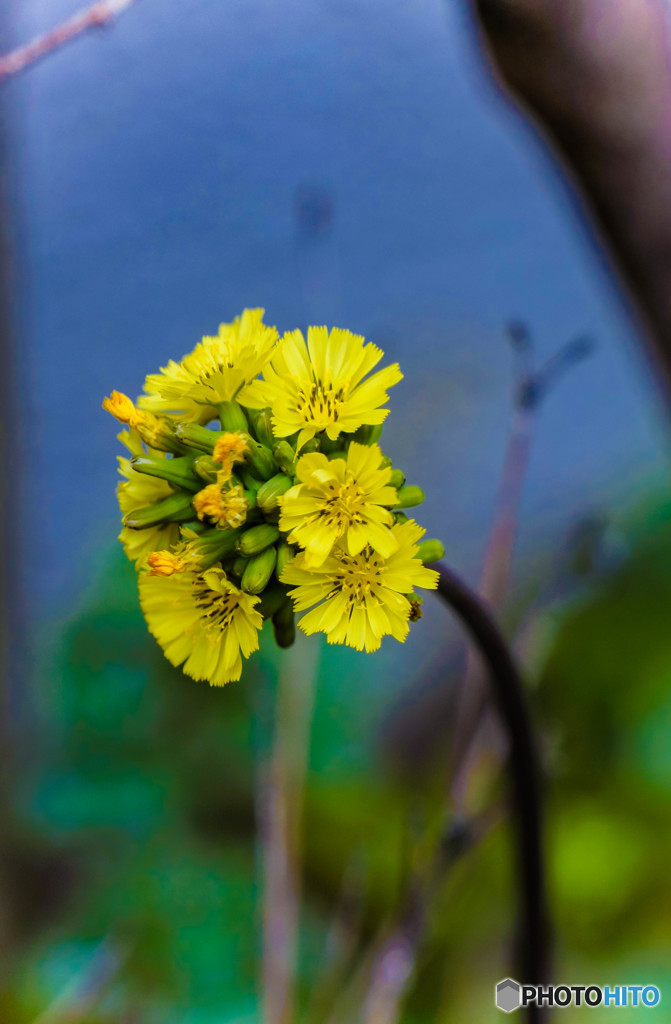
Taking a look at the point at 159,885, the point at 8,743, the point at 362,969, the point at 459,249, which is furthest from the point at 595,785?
the point at 8,743

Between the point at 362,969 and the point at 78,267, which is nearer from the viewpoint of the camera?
the point at 362,969

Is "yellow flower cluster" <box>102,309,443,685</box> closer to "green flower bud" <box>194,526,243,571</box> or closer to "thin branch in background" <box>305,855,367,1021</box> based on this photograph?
"green flower bud" <box>194,526,243,571</box>

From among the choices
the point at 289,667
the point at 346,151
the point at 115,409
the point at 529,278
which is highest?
the point at 346,151

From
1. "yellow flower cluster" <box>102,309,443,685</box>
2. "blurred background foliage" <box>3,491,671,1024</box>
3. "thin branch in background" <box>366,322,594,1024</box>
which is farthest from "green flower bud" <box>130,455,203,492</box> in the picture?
"blurred background foliage" <box>3,491,671,1024</box>

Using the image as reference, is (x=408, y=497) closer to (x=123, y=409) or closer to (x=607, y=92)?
(x=123, y=409)

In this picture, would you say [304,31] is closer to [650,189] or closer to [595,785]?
[650,189]

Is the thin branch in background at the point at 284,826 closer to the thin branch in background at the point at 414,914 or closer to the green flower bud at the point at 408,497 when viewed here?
the thin branch in background at the point at 414,914
